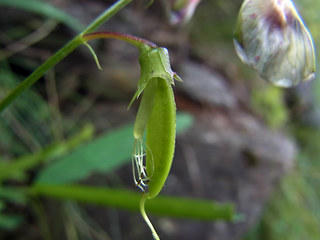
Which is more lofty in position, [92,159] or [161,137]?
[92,159]

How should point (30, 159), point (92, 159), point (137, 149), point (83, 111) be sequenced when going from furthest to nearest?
point (83, 111)
point (92, 159)
point (30, 159)
point (137, 149)

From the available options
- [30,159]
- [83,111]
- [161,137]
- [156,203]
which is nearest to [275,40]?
[161,137]

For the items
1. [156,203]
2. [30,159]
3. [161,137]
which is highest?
[30,159]

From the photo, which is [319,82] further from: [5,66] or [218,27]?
[5,66]

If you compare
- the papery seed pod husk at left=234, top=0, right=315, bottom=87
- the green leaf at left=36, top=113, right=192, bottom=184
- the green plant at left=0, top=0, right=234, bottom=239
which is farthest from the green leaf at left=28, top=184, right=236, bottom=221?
the papery seed pod husk at left=234, top=0, right=315, bottom=87

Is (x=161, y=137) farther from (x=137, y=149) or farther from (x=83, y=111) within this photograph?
(x=83, y=111)

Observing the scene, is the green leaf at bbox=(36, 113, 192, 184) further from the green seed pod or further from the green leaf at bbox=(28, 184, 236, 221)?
the green seed pod

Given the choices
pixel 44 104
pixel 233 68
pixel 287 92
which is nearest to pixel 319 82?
pixel 287 92
